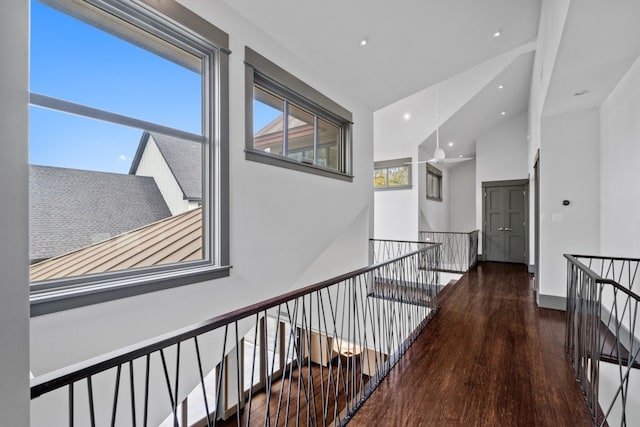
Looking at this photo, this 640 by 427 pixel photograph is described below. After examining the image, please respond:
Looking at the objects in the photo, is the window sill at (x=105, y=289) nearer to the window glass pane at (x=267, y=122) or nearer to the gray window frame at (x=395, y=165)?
the window glass pane at (x=267, y=122)

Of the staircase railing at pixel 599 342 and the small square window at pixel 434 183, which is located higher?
the small square window at pixel 434 183

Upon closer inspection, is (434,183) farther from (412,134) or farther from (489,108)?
(489,108)

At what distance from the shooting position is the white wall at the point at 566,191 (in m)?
4.00

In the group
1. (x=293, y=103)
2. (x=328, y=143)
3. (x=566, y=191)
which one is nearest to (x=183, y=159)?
(x=293, y=103)

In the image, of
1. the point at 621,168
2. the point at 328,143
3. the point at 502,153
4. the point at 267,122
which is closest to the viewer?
the point at 621,168

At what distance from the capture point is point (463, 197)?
31.5 ft

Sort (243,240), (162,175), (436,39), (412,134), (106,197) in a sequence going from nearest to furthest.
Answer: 1. (106,197)
2. (162,175)
3. (243,240)
4. (436,39)
5. (412,134)

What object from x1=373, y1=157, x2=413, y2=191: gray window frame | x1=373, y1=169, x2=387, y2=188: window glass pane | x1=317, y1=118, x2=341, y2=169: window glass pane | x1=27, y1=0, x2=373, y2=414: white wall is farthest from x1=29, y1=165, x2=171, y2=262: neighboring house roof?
x1=373, y1=169, x2=387, y2=188: window glass pane

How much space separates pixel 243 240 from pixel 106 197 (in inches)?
43.3

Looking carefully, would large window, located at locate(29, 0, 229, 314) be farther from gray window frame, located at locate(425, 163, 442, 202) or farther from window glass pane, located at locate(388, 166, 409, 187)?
gray window frame, located at locate(425, 163, 442, 202)

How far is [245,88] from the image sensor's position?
2.80 meters

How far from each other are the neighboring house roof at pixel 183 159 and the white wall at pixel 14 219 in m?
1.57

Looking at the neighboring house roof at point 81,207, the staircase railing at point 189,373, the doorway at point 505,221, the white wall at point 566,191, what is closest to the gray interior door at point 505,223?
the doorway at point 505,221

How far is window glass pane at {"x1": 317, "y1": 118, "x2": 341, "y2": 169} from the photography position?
4.18 m
